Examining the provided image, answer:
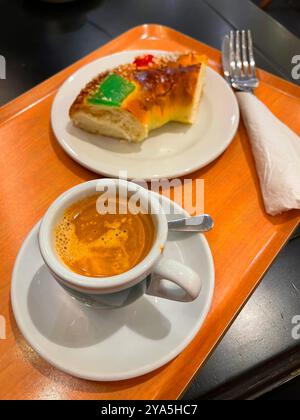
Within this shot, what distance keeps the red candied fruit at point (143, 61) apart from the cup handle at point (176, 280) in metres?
0.71

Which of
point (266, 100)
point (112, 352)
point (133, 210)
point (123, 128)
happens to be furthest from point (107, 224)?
point (266, 100)

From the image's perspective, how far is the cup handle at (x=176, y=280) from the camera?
563 millimetres

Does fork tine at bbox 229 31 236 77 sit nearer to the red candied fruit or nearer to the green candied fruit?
the red candied fruit

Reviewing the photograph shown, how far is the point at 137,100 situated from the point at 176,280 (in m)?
0.58

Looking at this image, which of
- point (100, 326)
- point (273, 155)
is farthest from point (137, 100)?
point (100, 326)

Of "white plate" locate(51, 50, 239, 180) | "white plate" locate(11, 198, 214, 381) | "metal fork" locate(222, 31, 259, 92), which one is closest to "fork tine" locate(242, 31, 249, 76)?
"metal fork" locate(222, 31, 259, 92)

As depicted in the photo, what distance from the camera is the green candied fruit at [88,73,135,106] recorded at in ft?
3.17

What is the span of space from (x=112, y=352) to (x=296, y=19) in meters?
2.01

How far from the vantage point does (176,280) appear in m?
0.57

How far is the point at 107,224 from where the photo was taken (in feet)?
2.11

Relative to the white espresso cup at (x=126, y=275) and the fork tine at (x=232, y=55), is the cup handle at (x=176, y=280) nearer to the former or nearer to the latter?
the white espresso cup at (x=126, y=275)

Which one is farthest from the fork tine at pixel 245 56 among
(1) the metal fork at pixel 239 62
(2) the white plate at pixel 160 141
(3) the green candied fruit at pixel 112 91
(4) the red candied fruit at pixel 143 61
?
(3) the green candied fruit at pixel 112 91

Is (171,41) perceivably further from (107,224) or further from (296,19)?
(296,19)

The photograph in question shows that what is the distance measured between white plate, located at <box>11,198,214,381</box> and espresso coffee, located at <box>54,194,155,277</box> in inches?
3.9
